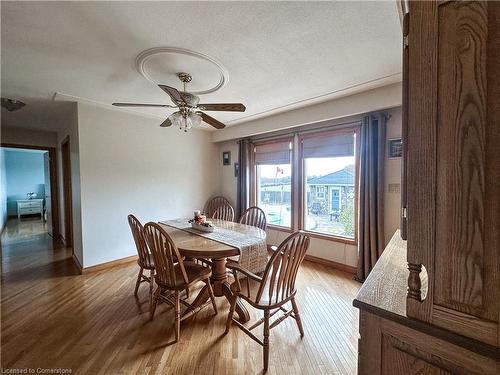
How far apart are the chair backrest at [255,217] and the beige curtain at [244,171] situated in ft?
3.54

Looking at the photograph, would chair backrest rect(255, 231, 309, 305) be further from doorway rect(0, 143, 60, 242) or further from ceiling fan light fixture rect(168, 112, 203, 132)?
doorway rect(0, 143, 60, 242)

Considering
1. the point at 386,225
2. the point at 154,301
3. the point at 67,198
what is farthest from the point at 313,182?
the point at 67,198

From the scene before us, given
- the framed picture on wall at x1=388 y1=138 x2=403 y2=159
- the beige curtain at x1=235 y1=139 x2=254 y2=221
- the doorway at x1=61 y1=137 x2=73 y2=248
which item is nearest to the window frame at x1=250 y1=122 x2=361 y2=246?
the beige curtain at x1=235 y1=139 x2=254 y2=221

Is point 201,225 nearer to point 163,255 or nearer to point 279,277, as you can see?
point 163,255

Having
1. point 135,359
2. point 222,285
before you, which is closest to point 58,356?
point 135,359

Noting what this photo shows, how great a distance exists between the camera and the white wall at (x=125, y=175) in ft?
10.1

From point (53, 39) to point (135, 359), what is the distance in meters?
2.47

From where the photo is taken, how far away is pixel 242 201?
14.4 feet

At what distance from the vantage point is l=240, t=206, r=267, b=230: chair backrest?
9.91 feet

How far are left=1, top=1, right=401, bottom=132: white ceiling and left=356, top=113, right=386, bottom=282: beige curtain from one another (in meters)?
0.55

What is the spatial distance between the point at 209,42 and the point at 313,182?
254 centimetres

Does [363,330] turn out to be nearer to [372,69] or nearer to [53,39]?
[372,69]

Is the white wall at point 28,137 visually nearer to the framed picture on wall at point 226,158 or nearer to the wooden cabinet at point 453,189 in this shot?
the framed picture on wall at point 226,158

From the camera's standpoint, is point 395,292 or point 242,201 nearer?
point 395,292
